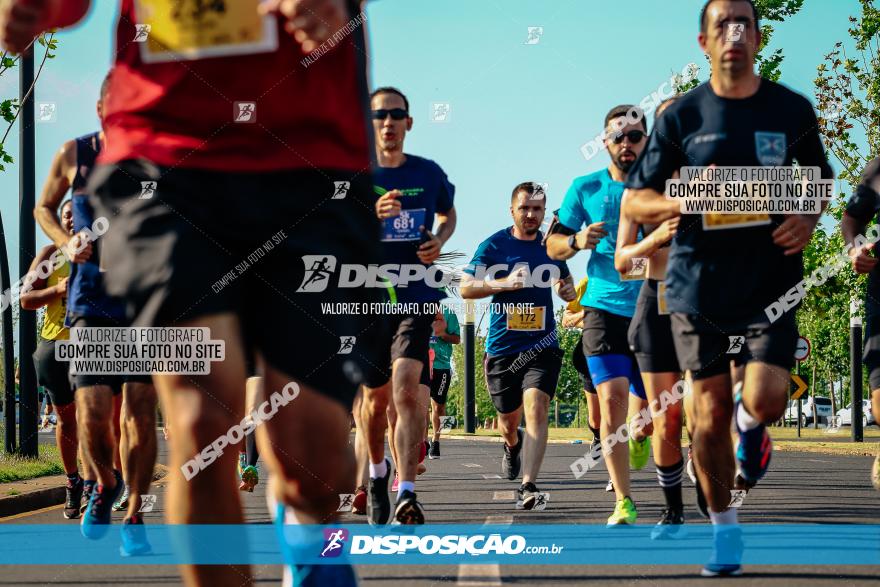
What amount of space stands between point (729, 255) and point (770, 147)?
0.53 metres

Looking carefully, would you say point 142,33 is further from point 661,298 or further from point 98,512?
point 98,512

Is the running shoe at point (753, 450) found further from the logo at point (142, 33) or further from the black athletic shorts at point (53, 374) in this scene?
the black athletic shorts at point (53, 374)

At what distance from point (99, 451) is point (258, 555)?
1.40m

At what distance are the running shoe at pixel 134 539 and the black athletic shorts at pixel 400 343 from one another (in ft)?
6.01

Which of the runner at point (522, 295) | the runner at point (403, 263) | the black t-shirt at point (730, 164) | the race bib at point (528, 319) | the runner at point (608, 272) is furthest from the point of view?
the race bib at point (528, 319)

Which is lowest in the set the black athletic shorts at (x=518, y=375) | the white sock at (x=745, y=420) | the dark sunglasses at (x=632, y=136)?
the black athletic shorts at (x=518, y=375)

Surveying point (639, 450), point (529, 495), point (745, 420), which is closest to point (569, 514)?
point (529, 495)

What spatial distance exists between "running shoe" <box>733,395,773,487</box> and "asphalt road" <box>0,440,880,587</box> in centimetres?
45

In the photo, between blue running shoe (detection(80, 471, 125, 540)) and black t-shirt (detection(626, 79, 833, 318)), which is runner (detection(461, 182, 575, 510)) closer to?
blue running shoe (detection(80, 471, 125, 540))

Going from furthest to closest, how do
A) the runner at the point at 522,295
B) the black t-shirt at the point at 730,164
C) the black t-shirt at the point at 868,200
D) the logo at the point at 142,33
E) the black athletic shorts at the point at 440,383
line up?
the black athletic shorts at the point at 440,383, the runner at the point at 522,295, the black t-shirt at the point at 868,200, the black t-shirt at the point at 730,164, the logo at the point at 142,33

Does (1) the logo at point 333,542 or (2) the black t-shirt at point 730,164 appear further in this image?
(2) the black t-shirt at point 730,164

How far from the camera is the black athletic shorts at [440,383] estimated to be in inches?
663

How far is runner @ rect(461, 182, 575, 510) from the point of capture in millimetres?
9750

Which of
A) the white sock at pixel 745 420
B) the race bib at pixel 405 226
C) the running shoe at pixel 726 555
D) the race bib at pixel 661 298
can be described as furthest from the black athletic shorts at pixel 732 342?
the race bib at pixel 405 226
